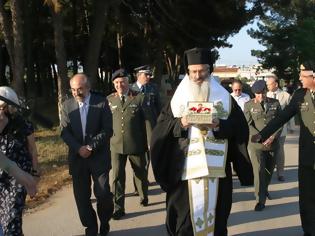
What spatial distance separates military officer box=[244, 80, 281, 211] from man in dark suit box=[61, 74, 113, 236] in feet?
8.17

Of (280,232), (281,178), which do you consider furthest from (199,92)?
(281,178)

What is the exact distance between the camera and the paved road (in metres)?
6.93

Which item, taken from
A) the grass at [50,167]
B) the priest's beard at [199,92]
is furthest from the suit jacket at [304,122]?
the grass at [50,167]

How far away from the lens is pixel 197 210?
5098 mm

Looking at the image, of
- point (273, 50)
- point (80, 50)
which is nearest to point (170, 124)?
point (80, 50)

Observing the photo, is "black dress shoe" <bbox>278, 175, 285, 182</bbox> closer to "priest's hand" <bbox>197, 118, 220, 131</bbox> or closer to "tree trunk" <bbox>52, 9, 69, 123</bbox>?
"priest's hand" <bbox>197, 118, 220, 131</bbox>

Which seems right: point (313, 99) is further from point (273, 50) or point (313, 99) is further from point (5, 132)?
point (273, 50)

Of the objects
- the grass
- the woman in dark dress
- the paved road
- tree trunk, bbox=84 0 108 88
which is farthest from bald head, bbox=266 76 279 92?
tree trunk, bbox=84 0 108 88

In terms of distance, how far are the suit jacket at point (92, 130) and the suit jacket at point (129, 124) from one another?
1365 mm

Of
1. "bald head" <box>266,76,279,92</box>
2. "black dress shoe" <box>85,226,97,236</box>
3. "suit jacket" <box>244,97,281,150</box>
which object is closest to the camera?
"black dress shoe" <box>85,226,97,236</box>

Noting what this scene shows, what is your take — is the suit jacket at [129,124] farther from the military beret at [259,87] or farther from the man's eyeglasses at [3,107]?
the man's eyeglasses at [3,107]

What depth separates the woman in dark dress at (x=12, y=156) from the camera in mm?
5207

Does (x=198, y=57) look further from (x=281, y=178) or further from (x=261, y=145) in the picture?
(x=281, y=178)

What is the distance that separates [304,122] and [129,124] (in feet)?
8.89
